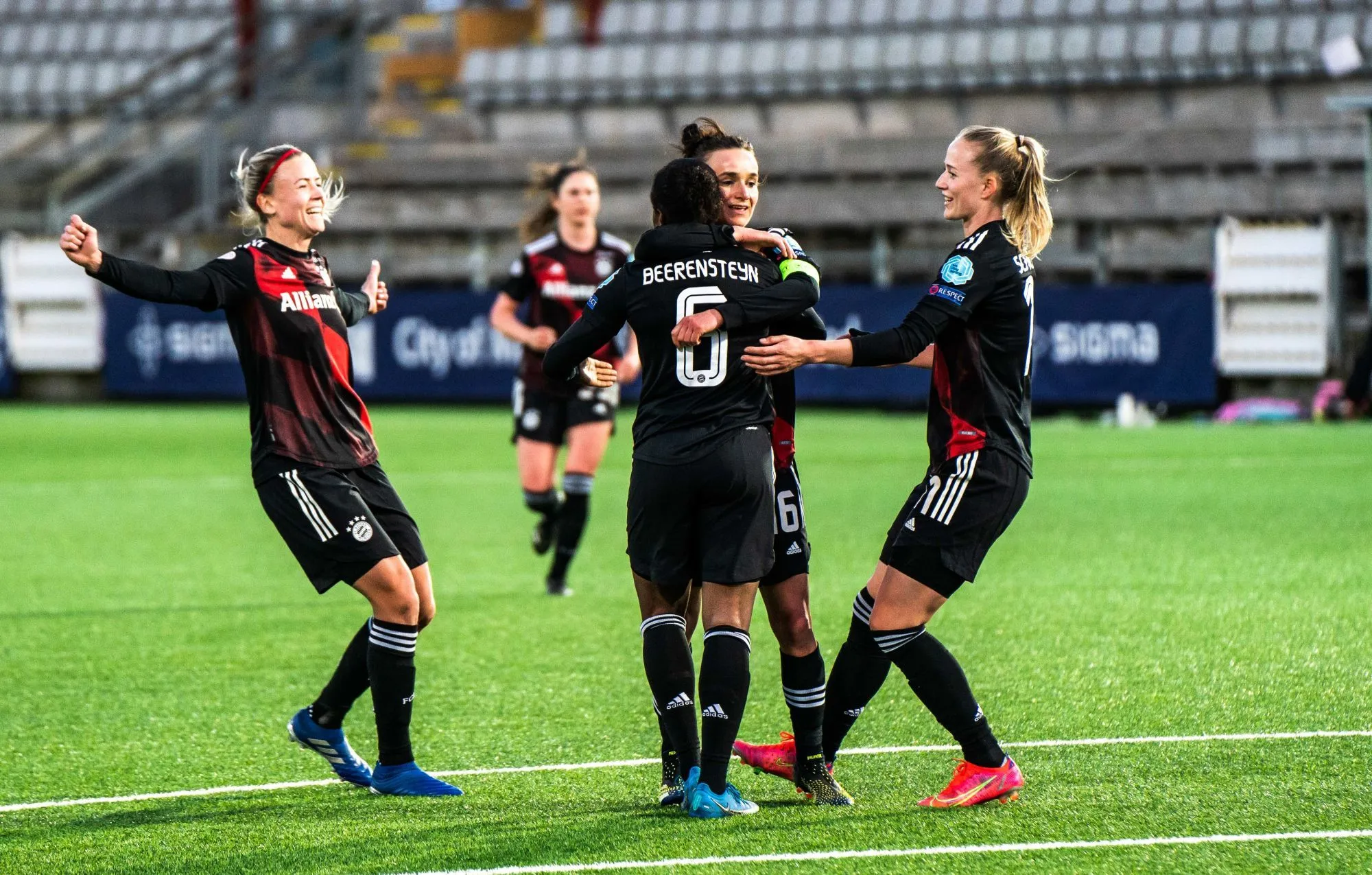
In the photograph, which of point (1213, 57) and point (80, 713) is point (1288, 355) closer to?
point (1213, 57)

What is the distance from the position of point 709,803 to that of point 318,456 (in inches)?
62.2

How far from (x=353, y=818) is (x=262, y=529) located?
7.70 metres

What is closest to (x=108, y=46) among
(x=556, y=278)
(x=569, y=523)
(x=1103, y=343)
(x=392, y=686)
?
(x=1103, y=343)

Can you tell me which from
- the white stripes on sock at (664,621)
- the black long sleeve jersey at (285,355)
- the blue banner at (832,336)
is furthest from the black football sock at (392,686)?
the blue banner at (832,336)

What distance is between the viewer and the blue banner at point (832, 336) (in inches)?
797

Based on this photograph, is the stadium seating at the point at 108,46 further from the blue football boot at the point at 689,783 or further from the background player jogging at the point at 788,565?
the blue football boot at the point at 689,783

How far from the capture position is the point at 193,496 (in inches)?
569

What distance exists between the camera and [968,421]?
4984mm

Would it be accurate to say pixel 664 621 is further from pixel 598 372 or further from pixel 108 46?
pixel 108 46

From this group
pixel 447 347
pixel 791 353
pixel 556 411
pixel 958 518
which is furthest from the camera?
pixel 447 347

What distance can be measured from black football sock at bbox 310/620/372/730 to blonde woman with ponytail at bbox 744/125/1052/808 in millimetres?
1609

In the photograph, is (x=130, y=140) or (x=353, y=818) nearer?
(x=353, y=818)

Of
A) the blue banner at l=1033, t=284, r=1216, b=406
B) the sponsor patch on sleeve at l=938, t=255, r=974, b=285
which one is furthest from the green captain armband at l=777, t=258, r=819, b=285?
the blue banner at l=1033, t=284, r=1216, b=406

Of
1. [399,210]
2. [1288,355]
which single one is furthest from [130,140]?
[1288,355]
